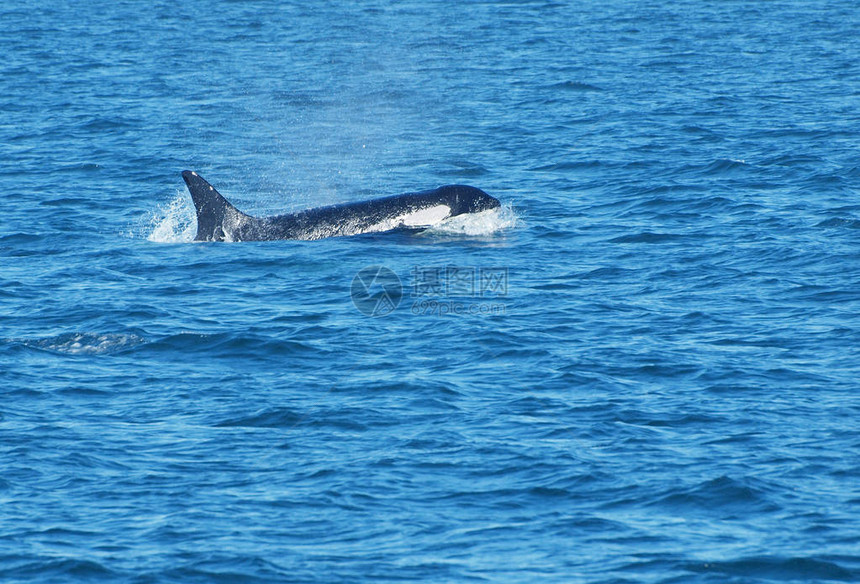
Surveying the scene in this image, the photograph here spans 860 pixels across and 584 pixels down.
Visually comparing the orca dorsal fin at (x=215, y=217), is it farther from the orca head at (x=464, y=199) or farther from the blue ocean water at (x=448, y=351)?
the orca head at (x=464, y=199)

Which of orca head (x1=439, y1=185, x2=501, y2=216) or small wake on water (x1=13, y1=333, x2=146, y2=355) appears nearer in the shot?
small wake on water (x1=13, y1=333, x2=146, y2=355)

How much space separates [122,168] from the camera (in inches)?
1599

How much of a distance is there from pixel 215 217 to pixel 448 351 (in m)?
10.5

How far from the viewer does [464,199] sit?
3111 cm

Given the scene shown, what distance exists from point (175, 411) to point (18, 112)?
3398 cm

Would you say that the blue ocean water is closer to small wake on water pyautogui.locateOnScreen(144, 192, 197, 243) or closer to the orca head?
small wake on water pyautogui.locateOnScreen(144, 192, 197, 243)

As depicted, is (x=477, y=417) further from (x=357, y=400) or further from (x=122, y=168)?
(x=122, y=168)

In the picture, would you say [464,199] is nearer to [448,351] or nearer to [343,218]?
[343,218]

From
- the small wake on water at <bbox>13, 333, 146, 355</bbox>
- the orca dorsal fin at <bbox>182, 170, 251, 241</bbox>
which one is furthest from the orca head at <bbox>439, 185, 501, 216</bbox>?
the small wake on water at <bbox>13, 333, 146, 355</bbox>

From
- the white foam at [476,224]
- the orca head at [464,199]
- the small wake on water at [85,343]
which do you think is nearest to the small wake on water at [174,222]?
the white foam at [476,224]

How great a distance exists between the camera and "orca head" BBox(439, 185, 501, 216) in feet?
102

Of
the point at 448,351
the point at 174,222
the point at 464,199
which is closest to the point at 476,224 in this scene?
the point at 464,199

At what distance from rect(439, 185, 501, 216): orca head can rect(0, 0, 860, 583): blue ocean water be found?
3.25 ft

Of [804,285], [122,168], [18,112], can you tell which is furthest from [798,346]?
[18,112]
